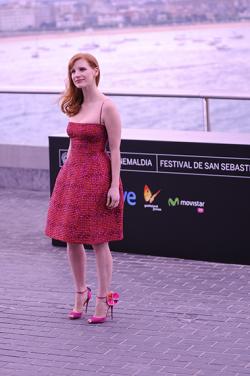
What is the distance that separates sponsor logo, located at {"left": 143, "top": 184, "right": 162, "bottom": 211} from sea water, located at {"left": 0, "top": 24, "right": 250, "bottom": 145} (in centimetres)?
199

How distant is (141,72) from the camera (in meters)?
42.8

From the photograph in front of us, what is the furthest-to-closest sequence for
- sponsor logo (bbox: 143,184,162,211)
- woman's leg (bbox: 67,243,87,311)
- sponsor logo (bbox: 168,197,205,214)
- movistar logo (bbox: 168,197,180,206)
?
sponsor logo (bbox: 143,184,162,211), movistar logo (bbox: 168,197,180,206), sponsor logo (bbox: 168,197,205,214), woman's leg (bbox: 67,243,87,311)

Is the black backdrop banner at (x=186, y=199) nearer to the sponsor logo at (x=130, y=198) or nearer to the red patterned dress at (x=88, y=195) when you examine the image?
the sponsor logo at (x=130, y=198)

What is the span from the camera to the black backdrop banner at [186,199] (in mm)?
8992

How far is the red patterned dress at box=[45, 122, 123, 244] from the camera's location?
742cm

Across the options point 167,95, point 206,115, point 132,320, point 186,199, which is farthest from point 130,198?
point 167,95

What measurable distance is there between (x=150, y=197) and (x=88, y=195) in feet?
6.65

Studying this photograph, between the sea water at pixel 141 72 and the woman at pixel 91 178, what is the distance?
3.86 meters

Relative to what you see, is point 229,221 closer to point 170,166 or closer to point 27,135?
point 170,166

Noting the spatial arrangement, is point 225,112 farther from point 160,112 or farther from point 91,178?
point 91,178

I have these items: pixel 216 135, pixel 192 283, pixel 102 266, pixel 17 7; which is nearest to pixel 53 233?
pixel 102 266

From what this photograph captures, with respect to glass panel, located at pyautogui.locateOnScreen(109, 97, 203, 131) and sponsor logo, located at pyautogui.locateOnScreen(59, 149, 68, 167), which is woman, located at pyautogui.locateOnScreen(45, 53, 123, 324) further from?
glass panel, located at pyautogui.locateOnScreen(109, 97, 203, 131)

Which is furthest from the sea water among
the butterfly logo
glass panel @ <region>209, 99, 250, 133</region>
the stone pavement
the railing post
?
the stone pavement

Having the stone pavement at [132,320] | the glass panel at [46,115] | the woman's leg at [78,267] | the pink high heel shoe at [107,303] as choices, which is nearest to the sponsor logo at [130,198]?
the stone pavement at [132,320]
